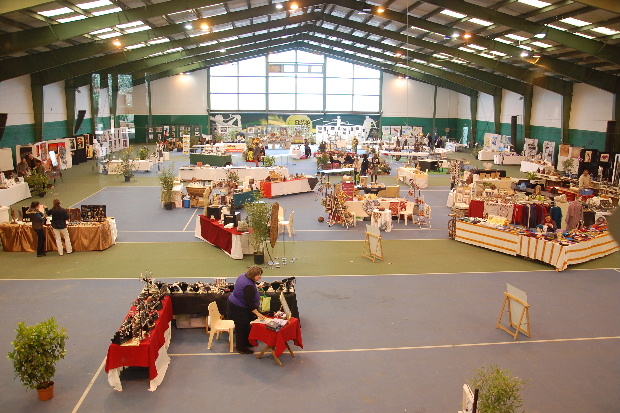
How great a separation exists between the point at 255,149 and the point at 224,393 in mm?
22630

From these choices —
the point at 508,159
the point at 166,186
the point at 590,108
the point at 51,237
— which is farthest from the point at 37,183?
the point at 508,159

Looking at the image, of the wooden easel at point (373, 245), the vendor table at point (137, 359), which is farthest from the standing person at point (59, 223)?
the wooden easel at point (373, 245)

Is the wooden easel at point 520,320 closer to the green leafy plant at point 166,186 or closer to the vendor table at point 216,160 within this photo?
the green leafy plant at point 166,186

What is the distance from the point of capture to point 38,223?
12148 mm

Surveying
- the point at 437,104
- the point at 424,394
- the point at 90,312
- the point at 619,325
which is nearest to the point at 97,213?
the point at 90,312

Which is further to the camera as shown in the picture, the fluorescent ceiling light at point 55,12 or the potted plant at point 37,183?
the potted plant at point 37,183

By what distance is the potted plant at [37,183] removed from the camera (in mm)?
19609

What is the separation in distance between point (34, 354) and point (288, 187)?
49.9 feet

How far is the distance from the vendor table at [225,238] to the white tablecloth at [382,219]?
4.35 meters

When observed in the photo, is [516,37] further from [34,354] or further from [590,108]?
[34,354]

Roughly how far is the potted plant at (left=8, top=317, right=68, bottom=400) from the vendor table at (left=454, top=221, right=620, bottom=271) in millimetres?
10159

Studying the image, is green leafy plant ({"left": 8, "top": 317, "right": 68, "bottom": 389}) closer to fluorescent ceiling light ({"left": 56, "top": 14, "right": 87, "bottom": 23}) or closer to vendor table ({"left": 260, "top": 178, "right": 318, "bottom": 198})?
vendor table ({"left": 260, "top": 178, "right": 318, "bottom": 198})

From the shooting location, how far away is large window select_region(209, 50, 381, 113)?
1672 inches

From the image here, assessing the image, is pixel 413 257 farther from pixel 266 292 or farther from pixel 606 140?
pixel 606 140
